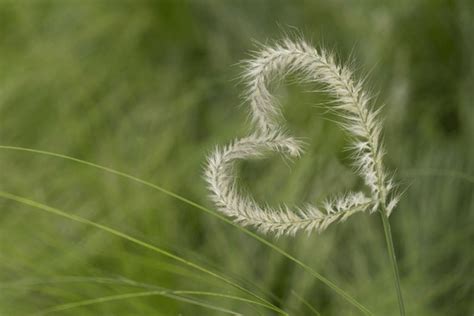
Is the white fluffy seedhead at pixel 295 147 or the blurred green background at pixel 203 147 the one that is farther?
the blurred green background at pixel 203 147

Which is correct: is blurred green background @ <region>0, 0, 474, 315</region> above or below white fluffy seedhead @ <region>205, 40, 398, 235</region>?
above

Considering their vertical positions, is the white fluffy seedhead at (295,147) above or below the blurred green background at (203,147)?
below

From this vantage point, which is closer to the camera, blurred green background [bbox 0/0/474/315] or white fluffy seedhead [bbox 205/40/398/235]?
white fluffy seedhead [bbox 205/40/398/235]

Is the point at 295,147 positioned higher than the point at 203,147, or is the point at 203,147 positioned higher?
the point at 203,147

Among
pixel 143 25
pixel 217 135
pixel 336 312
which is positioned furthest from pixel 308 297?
pixel 143 25

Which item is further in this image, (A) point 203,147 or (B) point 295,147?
(A) point 203,147

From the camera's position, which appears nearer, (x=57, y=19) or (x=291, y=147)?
(x=291, y=147)

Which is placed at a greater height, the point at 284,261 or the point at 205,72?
the point at 205,72

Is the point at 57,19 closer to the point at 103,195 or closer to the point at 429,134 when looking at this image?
the point at 103,195
